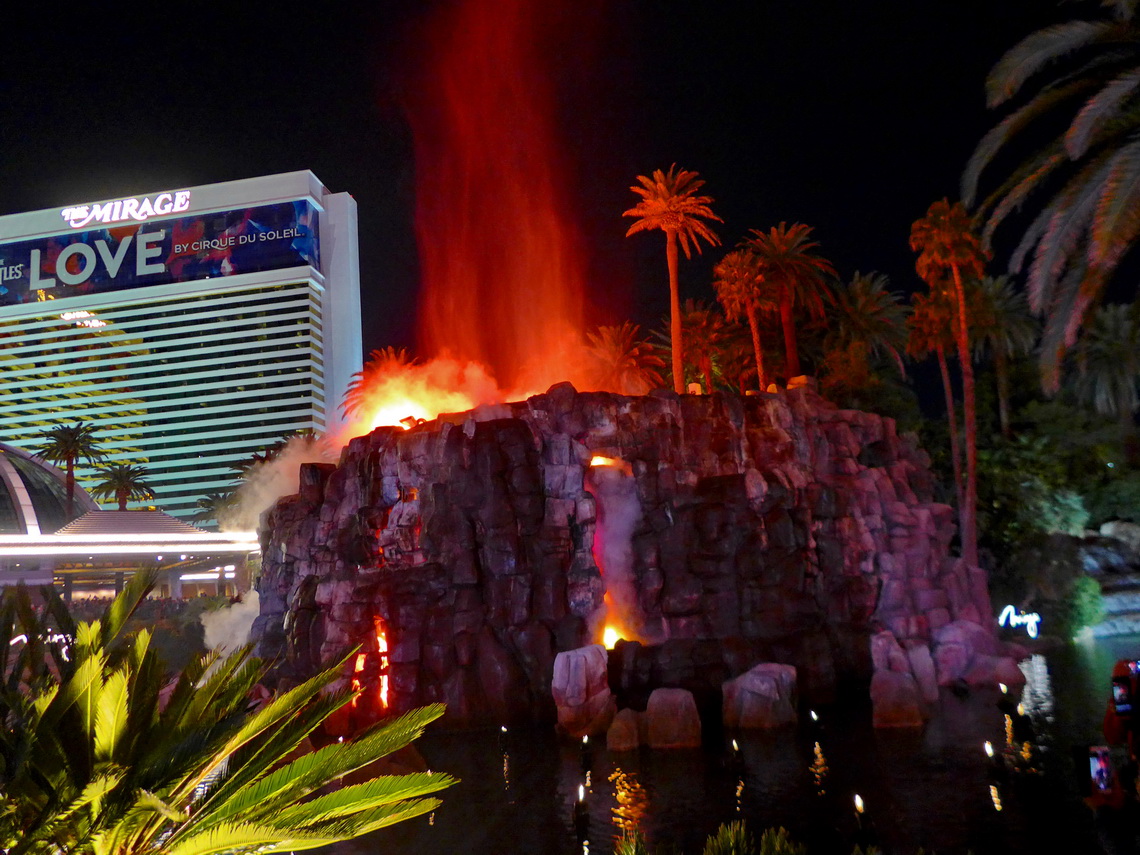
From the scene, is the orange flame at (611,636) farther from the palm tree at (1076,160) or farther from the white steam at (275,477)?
the white steam at (275,477)

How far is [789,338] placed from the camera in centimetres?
4866

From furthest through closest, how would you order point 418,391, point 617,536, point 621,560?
1. point 418,391
2. point 617,536
3. point 621,560

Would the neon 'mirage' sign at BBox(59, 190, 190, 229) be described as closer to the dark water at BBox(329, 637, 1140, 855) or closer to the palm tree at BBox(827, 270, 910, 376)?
the palm tree at BBox(827, 270, 910, 376)

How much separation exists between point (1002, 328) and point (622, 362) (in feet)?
69.6

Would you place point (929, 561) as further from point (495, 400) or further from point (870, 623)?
point (495, 400)

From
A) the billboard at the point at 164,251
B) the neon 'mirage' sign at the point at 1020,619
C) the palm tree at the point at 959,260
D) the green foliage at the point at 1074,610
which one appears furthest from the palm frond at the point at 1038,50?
the billboard at the point at 164,251

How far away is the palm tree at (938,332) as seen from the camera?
43781 mm

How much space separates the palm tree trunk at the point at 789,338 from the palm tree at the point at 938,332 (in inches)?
215

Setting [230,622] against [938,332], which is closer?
[938,332]

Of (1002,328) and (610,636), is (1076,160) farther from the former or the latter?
(1002,328)

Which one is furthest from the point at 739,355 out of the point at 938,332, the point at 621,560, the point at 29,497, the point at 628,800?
the point at 29,497

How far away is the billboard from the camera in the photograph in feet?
443

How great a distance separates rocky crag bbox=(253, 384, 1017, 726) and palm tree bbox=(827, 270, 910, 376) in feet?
54.7

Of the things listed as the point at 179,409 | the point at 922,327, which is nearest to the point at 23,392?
the point at 179,409
